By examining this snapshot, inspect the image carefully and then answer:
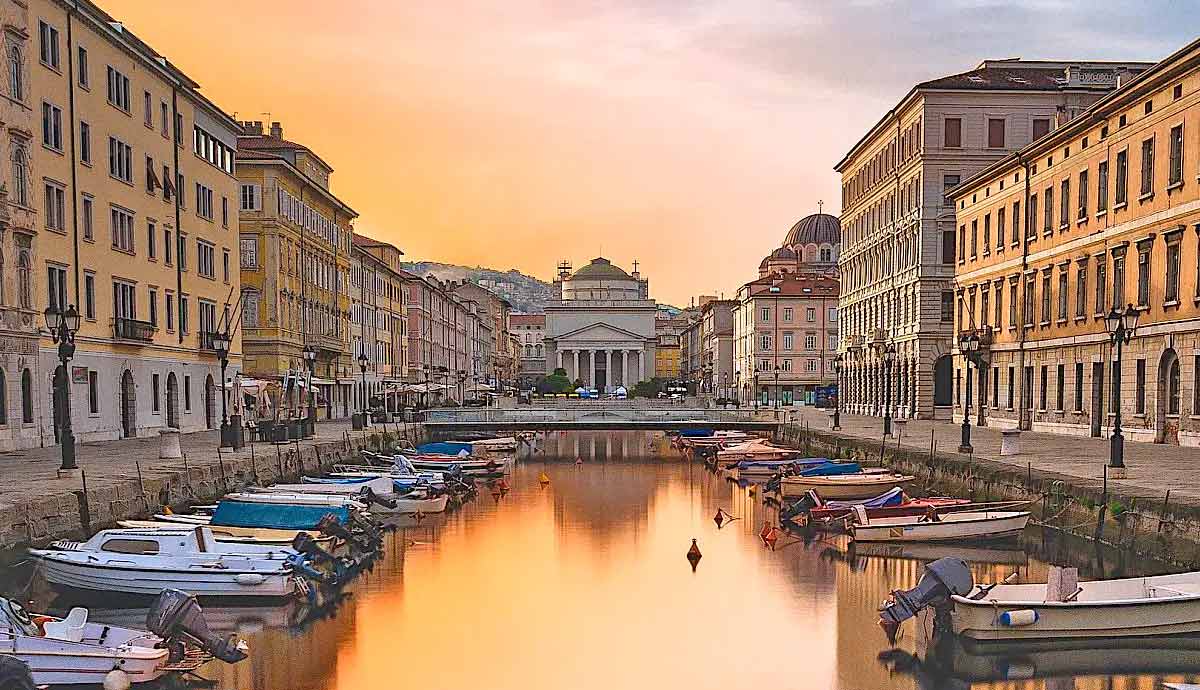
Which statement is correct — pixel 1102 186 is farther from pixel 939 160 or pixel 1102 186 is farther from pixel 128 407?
pixel 128 407

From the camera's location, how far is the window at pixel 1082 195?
45781 mm

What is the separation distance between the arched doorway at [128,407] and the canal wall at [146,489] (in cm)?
597

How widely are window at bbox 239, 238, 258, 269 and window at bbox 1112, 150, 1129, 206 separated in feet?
148

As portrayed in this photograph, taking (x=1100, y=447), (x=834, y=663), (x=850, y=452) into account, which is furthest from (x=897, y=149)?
(x=834, y=663)

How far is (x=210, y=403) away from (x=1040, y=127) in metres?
50.4

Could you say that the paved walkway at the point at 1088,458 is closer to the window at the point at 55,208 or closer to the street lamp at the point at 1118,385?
the street lamp at the point at 1118,385

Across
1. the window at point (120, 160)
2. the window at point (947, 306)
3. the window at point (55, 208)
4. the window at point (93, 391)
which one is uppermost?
the window at point (120, 160)

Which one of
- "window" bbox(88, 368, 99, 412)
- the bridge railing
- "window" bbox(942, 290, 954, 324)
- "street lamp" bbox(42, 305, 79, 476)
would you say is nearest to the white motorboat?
"street lamp" bbox(42, 305, 79, 476)

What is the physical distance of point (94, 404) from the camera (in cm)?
4172

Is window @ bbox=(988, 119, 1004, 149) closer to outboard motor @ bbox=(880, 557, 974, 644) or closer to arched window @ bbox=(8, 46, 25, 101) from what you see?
arched window @ bbox=(8, 46, 25, 101)

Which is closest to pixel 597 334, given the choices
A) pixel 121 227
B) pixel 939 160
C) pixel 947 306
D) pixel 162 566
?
pixel 947 306

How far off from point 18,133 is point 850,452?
36.2 m

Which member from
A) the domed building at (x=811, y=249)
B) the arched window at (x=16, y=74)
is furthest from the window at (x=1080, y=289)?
the domed building at (x=811, y=249)

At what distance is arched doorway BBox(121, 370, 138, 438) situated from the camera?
44.5 m
